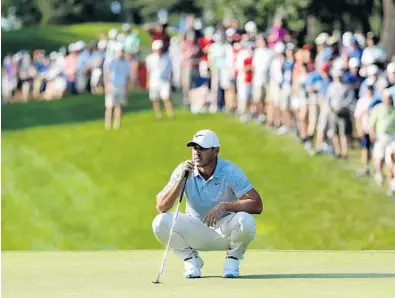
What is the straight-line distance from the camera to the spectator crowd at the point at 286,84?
920 inches

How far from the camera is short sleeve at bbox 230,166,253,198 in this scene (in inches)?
476

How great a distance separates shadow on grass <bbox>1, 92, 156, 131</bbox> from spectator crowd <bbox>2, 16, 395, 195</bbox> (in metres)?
1.62

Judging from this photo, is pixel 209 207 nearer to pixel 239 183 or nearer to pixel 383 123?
pixel 239 183

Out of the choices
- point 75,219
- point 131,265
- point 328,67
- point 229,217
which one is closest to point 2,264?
point 131,265

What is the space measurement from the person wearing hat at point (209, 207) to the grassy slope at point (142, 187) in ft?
27.2

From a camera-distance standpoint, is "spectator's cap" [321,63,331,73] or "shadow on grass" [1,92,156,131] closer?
"spectator's cap" [321,63,331,73]

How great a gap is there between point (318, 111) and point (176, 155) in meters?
2.86

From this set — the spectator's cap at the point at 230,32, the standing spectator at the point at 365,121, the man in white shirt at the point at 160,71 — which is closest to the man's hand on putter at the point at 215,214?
the standing spectator at the point at 365,121

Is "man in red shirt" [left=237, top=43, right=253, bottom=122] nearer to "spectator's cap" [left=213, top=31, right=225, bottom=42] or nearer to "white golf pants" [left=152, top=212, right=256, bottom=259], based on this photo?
"spectator's cap" [left=213, top=31, right=225, bottom=42]

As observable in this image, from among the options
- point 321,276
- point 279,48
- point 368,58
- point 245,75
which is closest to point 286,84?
Result: point 279,48

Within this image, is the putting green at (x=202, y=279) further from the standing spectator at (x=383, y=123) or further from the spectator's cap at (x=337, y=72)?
the spectator's cap at (x=337, y=72)

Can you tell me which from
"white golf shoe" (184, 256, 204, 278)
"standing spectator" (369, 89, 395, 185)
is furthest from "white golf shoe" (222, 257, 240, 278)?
"standing spectator" (369, 89, 395, 185)

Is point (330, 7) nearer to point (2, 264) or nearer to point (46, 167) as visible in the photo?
point (46, 167)

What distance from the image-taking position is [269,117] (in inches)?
1137
